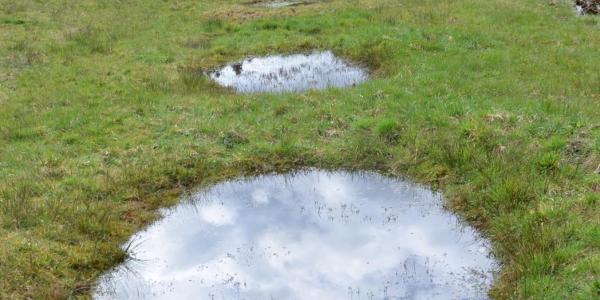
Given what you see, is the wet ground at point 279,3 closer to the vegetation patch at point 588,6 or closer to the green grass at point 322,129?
the green grass at point 322,129

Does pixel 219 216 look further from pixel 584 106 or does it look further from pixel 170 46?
pixel 170 46

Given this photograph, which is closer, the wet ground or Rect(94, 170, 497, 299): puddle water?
Rect(94, 170, 497, 299): puddle water

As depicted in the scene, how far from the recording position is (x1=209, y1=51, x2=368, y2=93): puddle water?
18562 millimetres

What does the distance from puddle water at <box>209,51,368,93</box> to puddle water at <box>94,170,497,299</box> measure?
6077 mm

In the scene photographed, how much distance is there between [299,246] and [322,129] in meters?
4.97

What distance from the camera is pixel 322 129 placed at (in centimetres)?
1485

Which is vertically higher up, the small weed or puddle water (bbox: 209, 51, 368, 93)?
the small weed

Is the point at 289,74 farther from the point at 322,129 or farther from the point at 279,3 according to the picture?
the point at 279,3

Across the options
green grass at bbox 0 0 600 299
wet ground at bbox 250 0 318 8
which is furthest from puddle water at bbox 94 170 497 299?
wet ground at bbox 250 0 318 8

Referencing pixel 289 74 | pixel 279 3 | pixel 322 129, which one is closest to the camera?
pixel 322 129

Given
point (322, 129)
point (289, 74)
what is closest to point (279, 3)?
point (289, 74)

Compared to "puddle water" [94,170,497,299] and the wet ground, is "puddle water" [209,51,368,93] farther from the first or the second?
the wet ground

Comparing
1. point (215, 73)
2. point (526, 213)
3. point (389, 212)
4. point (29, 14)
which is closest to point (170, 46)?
point (215, 73)

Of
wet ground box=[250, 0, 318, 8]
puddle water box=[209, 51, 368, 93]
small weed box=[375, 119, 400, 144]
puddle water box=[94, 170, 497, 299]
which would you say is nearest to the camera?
puddle water box=[94, 170, 497, 299]
